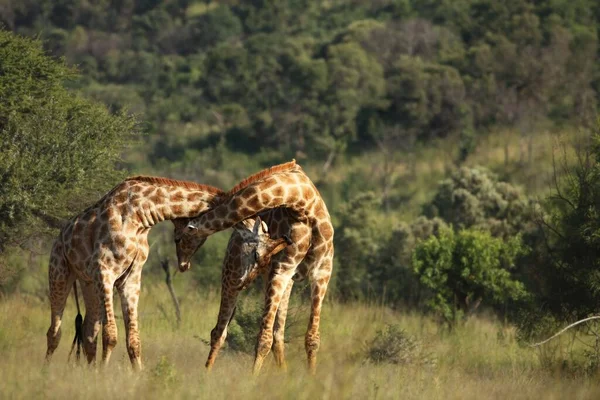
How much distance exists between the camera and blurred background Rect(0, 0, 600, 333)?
14805 mm

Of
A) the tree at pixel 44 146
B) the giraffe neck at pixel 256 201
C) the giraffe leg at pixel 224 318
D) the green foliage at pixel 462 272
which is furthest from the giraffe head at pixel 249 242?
the green foliage at pixel 462 272

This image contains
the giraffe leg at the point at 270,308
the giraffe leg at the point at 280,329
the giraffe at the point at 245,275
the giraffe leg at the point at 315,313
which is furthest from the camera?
the giraffe leg at the point at 280,329

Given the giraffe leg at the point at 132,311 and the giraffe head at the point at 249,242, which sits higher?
the giraffe head at the point at 249,242

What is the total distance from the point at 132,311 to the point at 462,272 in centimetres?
1000

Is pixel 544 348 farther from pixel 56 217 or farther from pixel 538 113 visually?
pixel 538 113

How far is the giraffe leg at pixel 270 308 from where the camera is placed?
11.2m

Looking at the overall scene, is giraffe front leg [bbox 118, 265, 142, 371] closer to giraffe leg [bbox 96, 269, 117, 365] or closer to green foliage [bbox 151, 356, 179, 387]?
giraffe leg [bbox 96, 269, 117, 365]

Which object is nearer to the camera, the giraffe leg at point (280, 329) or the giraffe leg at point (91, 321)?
the giraffe leg at point (280, 329)

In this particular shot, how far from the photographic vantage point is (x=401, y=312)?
2145 cm

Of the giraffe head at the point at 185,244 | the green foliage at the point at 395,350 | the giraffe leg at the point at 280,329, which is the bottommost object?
the green foliage at the point at 395,350

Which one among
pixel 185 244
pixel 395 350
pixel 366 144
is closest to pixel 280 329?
pixel 185 244

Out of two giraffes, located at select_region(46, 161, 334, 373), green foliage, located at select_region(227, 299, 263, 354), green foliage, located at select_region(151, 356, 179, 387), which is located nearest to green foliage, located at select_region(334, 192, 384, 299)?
green foliage, located at select_region(227, 299, 263, 354)

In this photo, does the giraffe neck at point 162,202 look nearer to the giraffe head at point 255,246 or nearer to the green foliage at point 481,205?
the giraffe head at point 255,246

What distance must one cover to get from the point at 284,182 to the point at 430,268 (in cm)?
961
